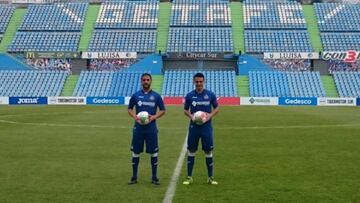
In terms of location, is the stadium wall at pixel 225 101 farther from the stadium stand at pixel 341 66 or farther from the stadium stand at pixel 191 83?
the stadium stand at pixel 341 66

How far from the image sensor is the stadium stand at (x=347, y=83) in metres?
65.2

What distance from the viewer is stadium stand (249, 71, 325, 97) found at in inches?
2581

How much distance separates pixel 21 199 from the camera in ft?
33.1

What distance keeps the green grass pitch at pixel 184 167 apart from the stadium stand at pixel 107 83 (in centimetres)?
4137

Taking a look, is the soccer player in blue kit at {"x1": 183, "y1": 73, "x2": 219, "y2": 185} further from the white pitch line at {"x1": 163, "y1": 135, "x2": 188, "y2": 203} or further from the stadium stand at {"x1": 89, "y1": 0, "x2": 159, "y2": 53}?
the stadium stand at {"x1": 89, "y1": 0, "x2": 159, "y2": 53}

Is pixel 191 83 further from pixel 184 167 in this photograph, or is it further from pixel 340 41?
pixel 184 167

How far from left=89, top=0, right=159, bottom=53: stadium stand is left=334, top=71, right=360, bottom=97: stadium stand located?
23179 mm

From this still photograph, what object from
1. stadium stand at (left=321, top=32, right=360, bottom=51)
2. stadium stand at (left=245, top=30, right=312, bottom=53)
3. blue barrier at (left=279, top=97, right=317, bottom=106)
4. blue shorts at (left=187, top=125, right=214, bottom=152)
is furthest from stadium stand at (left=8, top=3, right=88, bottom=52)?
blue shorts at (left=187, top=125, right=214, bottom=152)

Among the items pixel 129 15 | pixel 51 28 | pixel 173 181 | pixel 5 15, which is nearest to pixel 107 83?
pixel 51 28

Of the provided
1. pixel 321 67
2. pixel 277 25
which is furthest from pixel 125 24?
pixel 321 67

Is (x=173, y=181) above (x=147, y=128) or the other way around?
the other way around

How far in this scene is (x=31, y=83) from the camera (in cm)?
6819

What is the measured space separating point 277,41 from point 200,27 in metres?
10.7

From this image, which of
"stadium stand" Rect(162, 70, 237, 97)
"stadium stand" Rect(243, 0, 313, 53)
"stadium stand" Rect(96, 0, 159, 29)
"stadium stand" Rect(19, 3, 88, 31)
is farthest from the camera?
"stadium stand" Rect(96, 0, 159, 29)
